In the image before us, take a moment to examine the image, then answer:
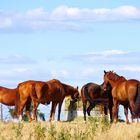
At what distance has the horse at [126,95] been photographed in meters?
24.4

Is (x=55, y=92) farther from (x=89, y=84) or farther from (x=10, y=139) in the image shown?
(x=10, y=139)

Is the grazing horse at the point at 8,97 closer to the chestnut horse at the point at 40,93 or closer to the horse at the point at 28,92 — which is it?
the horse at the point at 28,92

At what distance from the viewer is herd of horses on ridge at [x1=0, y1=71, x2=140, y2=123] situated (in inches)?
969

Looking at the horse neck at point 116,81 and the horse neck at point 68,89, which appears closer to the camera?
the horse neck at point 116,81

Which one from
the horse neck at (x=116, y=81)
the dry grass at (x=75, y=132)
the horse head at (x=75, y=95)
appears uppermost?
the horse neck at (x=116, y=81)

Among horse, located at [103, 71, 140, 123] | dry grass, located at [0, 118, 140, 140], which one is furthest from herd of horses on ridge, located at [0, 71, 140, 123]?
dry grass, located at [0, 118, 140, 140]

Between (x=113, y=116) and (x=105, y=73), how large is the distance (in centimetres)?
223

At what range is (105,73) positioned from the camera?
89.9ft

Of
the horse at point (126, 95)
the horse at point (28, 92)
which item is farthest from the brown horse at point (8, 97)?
the horse at point (126, 95)

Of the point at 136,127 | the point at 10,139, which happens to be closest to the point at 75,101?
the point at 136,127

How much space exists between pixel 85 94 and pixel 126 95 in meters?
4.02

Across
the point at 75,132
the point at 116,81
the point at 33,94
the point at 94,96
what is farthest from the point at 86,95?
the point at 75,132

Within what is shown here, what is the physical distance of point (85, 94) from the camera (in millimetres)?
28578

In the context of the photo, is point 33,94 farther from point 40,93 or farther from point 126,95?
point 126,95
